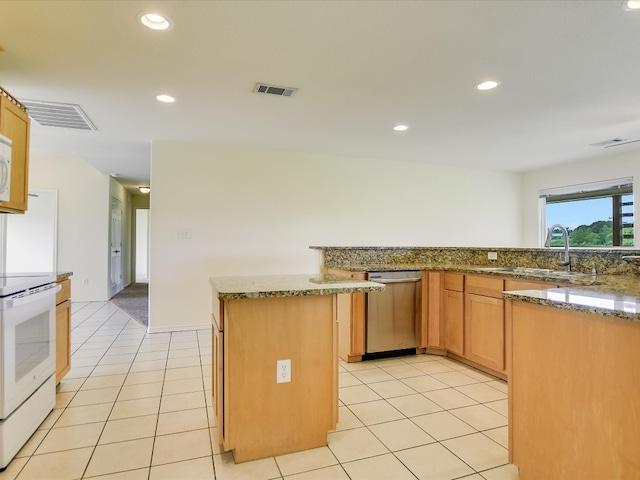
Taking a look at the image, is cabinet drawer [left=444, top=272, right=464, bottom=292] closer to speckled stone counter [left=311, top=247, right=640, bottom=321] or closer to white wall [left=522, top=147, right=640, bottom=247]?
speckled stone counter [left=311, top=247, right=640, bottom=321]

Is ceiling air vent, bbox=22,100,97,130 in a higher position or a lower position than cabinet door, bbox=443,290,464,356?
higher

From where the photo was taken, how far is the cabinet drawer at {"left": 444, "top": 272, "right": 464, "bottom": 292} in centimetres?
321

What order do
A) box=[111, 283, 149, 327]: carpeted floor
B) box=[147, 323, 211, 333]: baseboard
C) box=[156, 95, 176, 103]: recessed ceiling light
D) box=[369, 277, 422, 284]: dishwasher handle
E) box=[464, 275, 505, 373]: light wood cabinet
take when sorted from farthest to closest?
box=[111, 283, 149, 327]: carpeted floor < box=[147, 323, 211, 333]: baseboard < box=[369, 277, 422, 284]: dishwasher handle < box=[156, 95, 176, 103]: recessed ceiling light < box=[464, 275, 505, 373]: light wood cabinet

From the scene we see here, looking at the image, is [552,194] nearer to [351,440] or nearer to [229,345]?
[351,440]

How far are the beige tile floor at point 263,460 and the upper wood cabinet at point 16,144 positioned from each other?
4.50 ft

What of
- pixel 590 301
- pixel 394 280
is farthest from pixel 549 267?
pixel 590 301

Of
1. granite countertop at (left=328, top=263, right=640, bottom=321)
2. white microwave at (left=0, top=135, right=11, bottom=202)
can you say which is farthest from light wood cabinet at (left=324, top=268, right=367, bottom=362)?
white microwave at (left=0, top=135, right=11, bottom=202)

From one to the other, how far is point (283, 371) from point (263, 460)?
17.3 inches

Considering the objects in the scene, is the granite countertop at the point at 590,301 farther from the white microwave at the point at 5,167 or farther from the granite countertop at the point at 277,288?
the white microwave at the point at 5,167

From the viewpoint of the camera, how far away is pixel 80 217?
6.44 meters

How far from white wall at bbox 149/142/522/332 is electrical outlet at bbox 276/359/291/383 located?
2.36 meters

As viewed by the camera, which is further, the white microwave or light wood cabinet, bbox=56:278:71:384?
light wood cabinet, bbox=56:278:71:384

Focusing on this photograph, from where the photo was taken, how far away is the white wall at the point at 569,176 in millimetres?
4891

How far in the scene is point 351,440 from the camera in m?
1.99
